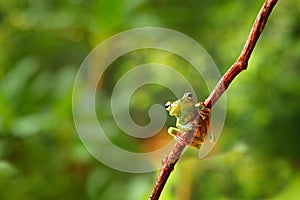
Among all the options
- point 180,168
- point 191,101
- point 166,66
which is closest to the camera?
point 191,101

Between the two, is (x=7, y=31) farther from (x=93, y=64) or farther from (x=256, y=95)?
(x=256, y=95)

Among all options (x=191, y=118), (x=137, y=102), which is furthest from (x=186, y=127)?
(x=137, y=102)

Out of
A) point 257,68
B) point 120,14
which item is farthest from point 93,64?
point 257,68

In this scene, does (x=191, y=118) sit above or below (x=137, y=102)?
below

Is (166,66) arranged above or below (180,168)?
above

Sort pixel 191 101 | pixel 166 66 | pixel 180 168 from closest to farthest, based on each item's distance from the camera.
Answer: pixel 191 101 → pixel 180 168 → pixel 166 66

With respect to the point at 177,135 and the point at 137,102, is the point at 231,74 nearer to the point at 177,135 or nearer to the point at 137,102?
the point at 177,135

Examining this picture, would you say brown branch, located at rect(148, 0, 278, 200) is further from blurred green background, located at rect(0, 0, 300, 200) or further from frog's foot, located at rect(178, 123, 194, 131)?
blurred green background, located at rect(0, 0, 300, 200)
